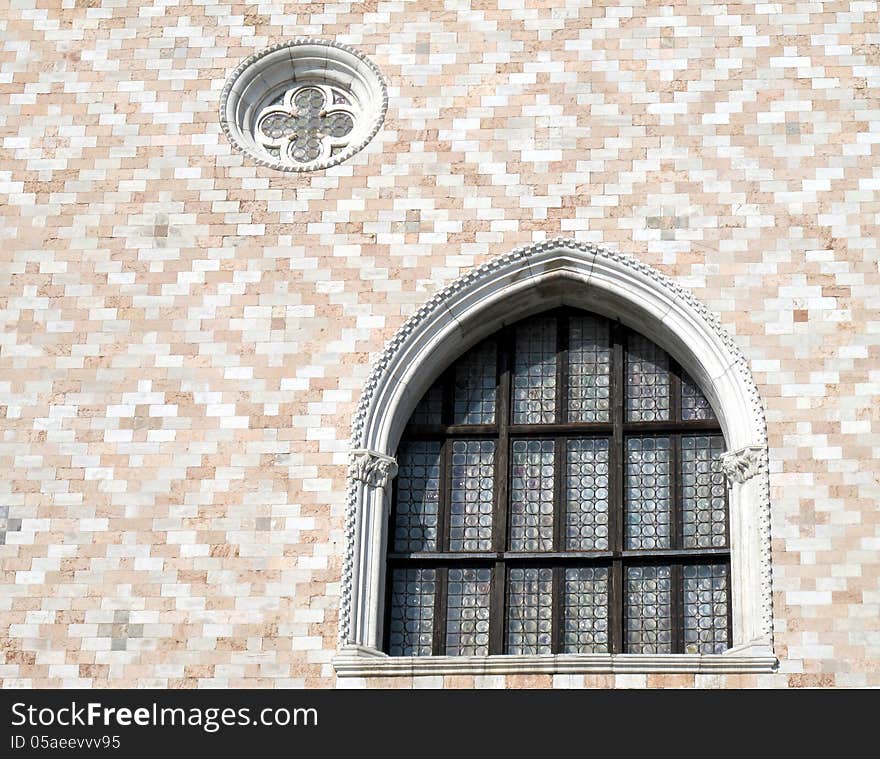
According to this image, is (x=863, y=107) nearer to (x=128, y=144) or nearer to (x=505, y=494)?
(x=505, y=494)

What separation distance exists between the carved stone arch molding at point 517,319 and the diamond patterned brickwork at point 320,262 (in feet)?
0.50

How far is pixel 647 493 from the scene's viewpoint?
19.2 meters

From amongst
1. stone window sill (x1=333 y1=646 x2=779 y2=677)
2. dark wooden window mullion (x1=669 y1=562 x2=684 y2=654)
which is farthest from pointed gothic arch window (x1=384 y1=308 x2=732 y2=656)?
stone window sill (x1=333 y1=646 x2=779 y2=677)

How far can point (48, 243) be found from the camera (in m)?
20.2

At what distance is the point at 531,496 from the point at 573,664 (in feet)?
6.34

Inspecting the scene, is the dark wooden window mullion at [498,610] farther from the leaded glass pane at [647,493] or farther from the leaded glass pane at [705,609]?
the leaded glass pane at [705,609]

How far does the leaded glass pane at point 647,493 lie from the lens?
19.0 metres

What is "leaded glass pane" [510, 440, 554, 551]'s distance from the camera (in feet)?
62.6

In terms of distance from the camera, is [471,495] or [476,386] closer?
[471,495]

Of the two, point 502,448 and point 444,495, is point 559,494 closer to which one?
point 502,448

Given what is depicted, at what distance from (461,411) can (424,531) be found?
116 centimetres

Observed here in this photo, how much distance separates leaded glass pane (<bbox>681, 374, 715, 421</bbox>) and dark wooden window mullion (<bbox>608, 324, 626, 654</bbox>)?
21.3 inches

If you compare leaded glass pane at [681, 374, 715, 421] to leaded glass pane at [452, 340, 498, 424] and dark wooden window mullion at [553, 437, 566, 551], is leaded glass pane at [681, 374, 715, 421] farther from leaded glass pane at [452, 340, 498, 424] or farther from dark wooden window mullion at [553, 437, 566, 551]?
leaded glass pane at [452, 340, 498, 424]

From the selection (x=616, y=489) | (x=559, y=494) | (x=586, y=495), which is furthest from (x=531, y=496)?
(x=616, y=489)
